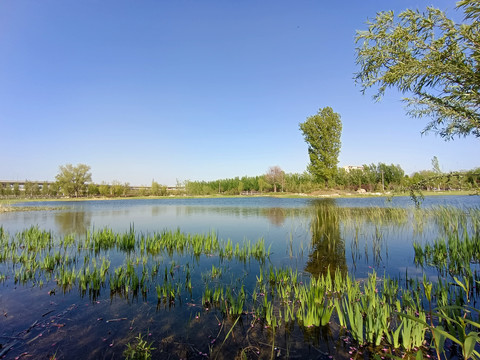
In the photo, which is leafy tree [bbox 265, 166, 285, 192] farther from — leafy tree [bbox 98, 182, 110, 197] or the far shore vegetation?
leafy tree [bbox 98, 182, 110, 197]

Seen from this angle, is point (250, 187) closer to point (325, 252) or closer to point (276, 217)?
point (276, 217)

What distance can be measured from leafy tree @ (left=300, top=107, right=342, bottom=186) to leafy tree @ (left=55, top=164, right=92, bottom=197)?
230 ft

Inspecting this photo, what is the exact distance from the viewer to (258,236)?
1282cm

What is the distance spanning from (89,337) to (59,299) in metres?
2.14

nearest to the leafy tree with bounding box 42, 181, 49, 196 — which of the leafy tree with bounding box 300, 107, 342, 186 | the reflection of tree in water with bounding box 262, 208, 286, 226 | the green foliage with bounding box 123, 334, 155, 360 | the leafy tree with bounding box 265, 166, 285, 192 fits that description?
the leafy tree with bounding box 265, 166, 285, 192

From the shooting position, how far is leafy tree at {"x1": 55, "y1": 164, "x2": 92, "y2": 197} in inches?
2995

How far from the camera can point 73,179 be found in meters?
77.9

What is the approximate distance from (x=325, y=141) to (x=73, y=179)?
74.9 meters

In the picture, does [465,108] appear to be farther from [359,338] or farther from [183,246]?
[183,246]

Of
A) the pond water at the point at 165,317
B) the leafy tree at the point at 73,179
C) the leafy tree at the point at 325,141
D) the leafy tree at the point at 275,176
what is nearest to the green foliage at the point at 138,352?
the pond water at the point at 165,317

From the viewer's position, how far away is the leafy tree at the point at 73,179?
2995 inches

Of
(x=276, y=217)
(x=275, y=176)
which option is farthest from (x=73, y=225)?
(x=275, y=176)

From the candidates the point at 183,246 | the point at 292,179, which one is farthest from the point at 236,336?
the point at 292,179

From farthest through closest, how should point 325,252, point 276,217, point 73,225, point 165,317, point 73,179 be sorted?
1. point 73,179
2. point 276,217
3. point 73,225
4. point 325,252
5. point 165,317
